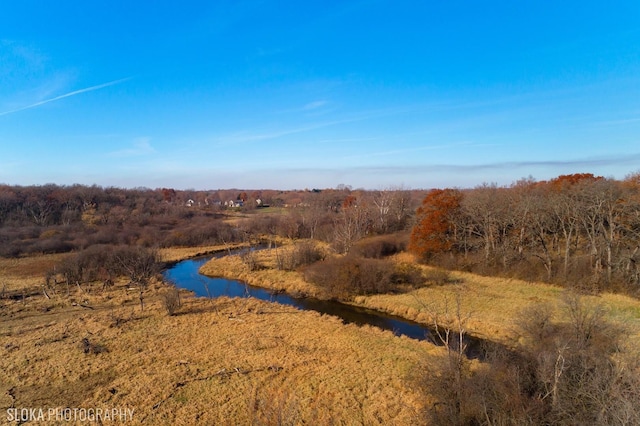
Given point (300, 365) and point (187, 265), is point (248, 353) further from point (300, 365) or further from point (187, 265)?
point (187, 265)

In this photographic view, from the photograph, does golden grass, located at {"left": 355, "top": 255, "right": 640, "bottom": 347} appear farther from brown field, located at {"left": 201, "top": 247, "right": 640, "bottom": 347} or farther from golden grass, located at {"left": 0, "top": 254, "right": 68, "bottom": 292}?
golden grass, located at {"left": 0, "top": 254, "right": 68, "bottom": 292}

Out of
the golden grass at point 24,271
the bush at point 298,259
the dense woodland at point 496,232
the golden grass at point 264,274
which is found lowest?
the golden grass at point 264,274

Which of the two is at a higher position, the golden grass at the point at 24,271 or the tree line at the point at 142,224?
the tree line at the point at 142,224

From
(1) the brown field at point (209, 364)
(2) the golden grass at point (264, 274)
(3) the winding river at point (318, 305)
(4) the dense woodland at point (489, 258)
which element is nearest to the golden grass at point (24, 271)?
(4) the dense woodland at point (489, 258)

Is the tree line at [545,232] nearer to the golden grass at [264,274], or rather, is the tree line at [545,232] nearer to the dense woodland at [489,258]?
the dense woodland at [489,258]

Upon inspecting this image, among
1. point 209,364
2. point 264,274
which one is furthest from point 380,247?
point 209,364

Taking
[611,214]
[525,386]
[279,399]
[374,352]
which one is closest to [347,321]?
[374,352]
